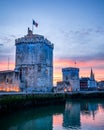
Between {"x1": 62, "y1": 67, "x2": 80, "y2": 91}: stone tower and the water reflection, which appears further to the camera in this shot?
{"x1": 62, "y1": 67, "x2": 80, "y2": 91}: stone tower

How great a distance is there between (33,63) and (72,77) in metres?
31.8

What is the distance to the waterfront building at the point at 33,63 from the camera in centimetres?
5025

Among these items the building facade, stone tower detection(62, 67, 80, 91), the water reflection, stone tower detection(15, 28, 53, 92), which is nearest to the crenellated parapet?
stone tower detection(15, 28, 53, 92)

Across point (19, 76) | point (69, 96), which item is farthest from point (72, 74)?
point (19, 76)

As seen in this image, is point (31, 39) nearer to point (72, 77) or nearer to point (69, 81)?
point (69, 81)

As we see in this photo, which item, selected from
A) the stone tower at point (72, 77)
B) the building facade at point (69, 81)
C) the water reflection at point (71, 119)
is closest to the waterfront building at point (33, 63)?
the water reflection at point (71, 119)

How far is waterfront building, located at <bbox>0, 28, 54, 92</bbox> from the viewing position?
50250 millimetres

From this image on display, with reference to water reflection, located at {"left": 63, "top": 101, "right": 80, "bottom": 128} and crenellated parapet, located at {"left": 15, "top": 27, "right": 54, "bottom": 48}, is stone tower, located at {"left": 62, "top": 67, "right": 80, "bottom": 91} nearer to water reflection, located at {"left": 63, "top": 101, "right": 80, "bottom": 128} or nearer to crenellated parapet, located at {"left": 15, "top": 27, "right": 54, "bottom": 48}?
crenellated parapet, located at {"left": 15, "top": 27, "right": 54, "bottom": 48}

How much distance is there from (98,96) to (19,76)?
36272 mm

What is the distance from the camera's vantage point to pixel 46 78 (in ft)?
171

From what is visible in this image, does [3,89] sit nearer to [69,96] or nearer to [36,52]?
[36,52]

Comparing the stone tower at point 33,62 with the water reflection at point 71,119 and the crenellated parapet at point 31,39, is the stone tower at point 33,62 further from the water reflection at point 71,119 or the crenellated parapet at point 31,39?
the water reflection at point 71,119

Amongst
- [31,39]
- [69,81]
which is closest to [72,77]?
[69,81]

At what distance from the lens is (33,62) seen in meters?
50.6
